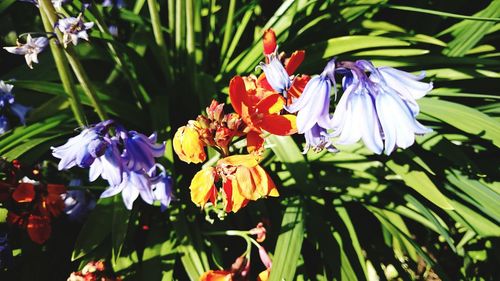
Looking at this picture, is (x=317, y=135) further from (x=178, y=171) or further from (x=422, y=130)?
(x=178, y=171)

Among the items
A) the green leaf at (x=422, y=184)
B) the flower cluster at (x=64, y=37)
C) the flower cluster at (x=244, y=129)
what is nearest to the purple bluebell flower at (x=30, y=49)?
the flower cluster at (x=64, y=37)

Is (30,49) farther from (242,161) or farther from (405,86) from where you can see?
(405,86)

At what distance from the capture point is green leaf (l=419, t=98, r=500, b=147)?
183 cm

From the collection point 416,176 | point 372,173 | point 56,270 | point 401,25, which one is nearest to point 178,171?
point 56,270

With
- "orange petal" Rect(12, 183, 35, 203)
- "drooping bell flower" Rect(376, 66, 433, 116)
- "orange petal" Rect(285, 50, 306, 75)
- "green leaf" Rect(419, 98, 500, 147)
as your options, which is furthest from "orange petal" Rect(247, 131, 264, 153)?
"green leaf" Rect(419, 98, 500, 147)

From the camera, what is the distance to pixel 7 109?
2.03 metres

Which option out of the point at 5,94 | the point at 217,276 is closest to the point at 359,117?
the point at 217,276

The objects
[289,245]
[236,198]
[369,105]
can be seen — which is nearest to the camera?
[369,105]

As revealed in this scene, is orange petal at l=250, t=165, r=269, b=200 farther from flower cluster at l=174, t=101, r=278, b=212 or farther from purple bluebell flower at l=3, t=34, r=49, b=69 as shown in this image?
purple bluebell flower at l=3, t=34, r=49, b=69

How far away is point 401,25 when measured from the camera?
2889mm

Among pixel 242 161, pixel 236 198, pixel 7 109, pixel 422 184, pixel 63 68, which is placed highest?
pixel 63 68

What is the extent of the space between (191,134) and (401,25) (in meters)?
2.05

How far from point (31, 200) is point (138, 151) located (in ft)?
1.74

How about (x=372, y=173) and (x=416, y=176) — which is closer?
(x=416, y=176)
